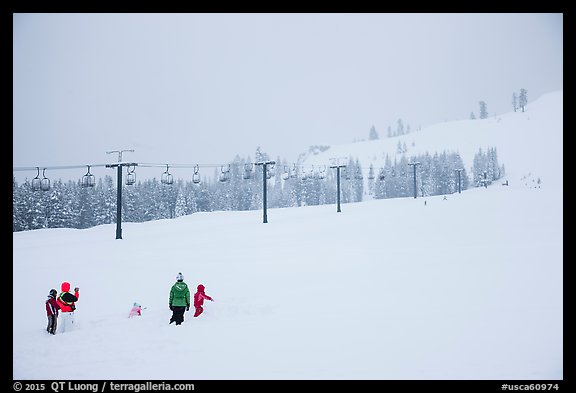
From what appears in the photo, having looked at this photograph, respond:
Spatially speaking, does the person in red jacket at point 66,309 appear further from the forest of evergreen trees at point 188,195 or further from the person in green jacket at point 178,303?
the forest of evergreen trees at point 188,195

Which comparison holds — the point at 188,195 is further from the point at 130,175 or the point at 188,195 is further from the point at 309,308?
the point at 309,308

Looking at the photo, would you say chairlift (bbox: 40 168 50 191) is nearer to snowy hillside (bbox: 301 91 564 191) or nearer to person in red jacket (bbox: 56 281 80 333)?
person in red jacket (bbox: 56 281 80 333)

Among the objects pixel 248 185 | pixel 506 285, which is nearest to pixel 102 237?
pixel 506 285

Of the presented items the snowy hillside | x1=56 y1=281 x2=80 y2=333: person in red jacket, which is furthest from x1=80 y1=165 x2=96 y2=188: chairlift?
the snowy hillside

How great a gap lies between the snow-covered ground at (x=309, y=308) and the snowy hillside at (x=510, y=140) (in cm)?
12254

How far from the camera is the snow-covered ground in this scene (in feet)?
22.5

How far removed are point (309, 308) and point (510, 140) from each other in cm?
17194

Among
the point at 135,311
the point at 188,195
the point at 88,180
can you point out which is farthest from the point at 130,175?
the point at 188,195

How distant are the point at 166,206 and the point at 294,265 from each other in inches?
2867

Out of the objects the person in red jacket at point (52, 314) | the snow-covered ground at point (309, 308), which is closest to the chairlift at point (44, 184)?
the snow-covered ground at point (309, 308)

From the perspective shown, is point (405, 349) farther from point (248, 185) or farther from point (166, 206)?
point (248, 185)

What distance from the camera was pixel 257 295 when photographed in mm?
11344
